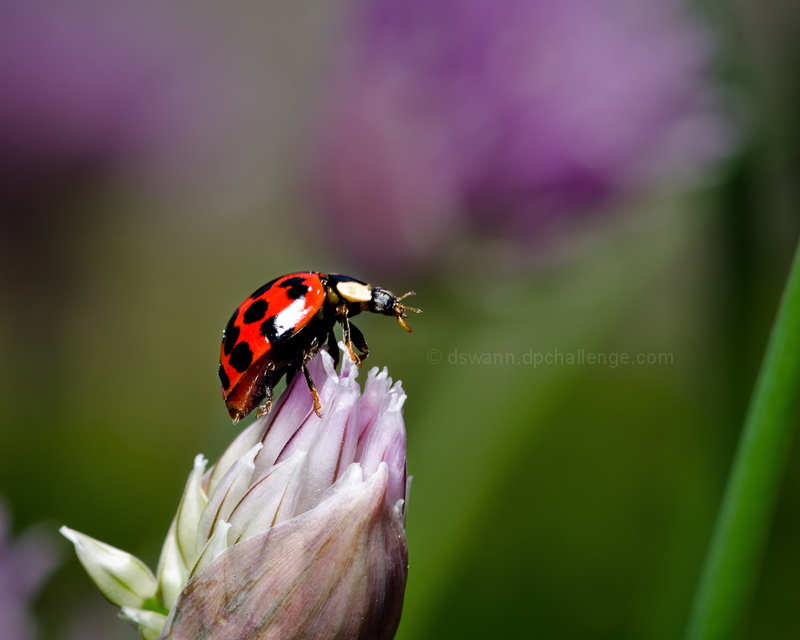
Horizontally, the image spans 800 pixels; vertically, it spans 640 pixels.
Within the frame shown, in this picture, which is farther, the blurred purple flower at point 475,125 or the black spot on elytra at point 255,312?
the blurred purple flower at point 475,125

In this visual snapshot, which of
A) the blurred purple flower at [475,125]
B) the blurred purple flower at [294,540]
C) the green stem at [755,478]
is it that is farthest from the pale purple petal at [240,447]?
A: the blurred purple flower at [475,125]

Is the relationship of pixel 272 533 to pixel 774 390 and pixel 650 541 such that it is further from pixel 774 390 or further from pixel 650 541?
pixel 650 541

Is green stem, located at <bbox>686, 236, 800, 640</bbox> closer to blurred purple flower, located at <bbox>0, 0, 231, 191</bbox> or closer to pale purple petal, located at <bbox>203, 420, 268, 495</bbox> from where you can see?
pale purple petal, located at <bbox>203, 420, 268, 495</bbox>

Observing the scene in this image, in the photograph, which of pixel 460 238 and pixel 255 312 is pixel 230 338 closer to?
pixel 255 312

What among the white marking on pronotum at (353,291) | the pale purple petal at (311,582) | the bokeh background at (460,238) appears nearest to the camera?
the pale purple petal at (311,582)

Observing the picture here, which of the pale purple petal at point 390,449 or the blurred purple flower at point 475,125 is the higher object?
the blurred purple flower at point 475,125

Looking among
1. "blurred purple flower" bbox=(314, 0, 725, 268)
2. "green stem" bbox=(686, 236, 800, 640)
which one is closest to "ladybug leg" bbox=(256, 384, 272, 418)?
"green stem" bbox=(686, 236, 800, 640)

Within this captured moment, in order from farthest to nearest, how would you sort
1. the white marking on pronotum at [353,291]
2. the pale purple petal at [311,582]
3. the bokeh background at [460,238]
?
the bokeh background at [460,238]
the white marking on pronotum at [353,291]
the pale purple petal at [311,582]

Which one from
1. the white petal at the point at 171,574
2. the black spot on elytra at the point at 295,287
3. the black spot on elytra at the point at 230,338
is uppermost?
the black spot on elytra at the point at 295,287

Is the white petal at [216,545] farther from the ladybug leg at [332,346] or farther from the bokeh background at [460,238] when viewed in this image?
the bokeh background at [460,238]

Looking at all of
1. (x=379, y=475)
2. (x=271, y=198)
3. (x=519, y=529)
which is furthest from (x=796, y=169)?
(x=271, y=198)
